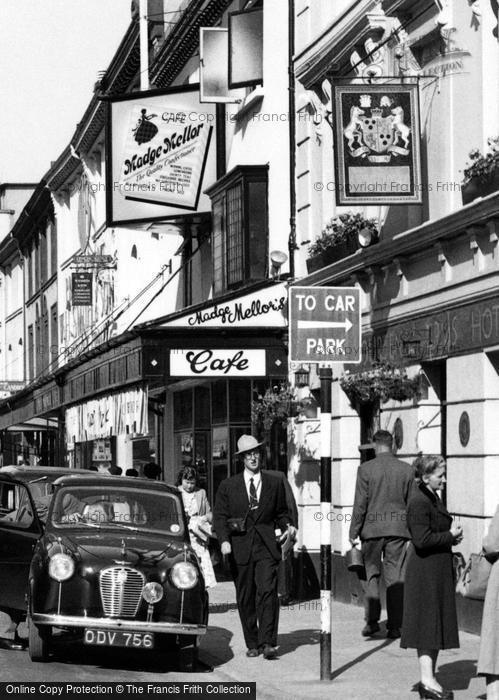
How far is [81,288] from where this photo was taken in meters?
42.4

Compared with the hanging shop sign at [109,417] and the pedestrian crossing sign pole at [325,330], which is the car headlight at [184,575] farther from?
the hanging shop sign at [109,417]

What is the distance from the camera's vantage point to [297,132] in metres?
22.2

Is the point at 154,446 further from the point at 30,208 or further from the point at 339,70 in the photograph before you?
the point at 30,208

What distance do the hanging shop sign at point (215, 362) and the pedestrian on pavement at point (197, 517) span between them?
284cm

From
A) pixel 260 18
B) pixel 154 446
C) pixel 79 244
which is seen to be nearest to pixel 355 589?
pixel 260 18

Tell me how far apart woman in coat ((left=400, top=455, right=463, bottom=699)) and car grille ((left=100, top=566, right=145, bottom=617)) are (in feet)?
9.44

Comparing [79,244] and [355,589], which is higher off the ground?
[79,244]

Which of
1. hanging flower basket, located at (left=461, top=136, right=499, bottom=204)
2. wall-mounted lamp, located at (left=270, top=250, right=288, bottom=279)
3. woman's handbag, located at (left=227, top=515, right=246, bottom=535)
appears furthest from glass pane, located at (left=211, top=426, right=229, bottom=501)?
woman's handbag, located at (left=227, top=515, right=246, bottom=535)

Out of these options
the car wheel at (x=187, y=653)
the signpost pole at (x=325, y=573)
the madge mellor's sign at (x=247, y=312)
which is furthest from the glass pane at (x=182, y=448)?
the signpost pole at (x=325, y=573)

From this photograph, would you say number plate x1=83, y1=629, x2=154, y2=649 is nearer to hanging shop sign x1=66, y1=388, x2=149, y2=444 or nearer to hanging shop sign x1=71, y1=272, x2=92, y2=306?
hanging shop sign x1=66, y1=388, x2=149, y2=444

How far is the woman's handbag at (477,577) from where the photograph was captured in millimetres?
10320

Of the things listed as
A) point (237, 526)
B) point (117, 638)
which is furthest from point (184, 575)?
point (237, 526)

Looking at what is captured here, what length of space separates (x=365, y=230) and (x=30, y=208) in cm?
4048

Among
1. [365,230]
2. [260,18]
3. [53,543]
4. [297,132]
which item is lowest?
[53,543]
